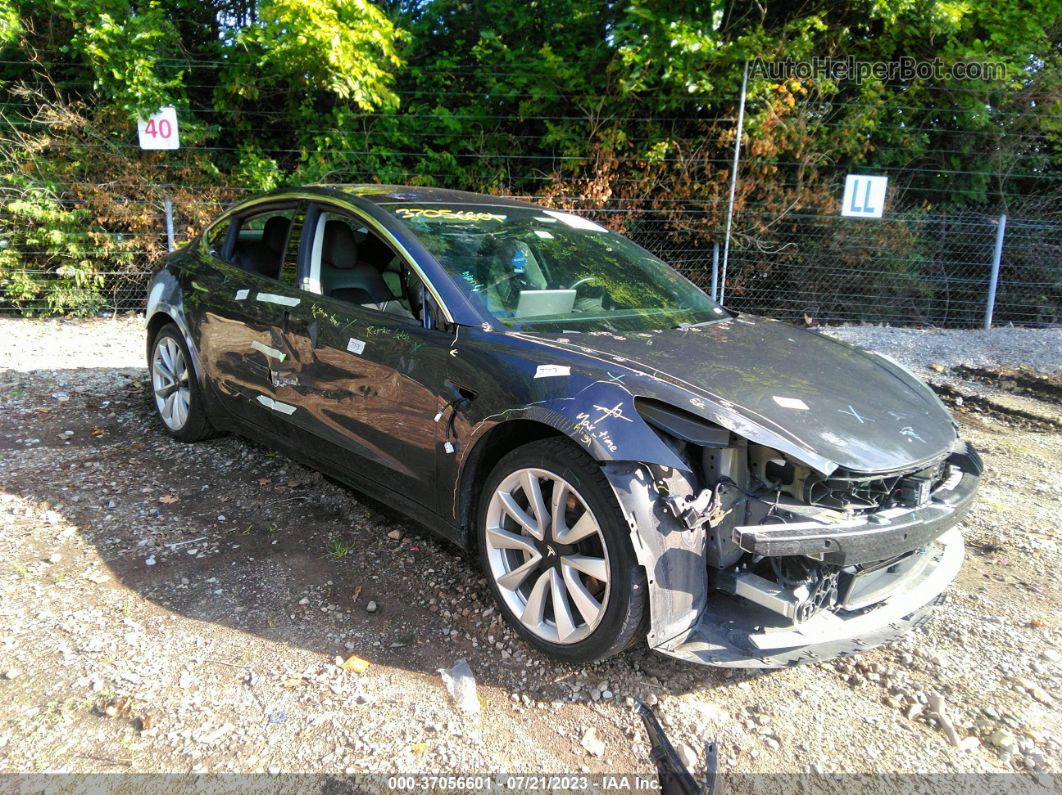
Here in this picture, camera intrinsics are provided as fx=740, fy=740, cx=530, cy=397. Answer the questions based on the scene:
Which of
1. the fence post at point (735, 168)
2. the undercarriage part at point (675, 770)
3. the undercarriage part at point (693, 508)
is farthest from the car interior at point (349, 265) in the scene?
the fence post at point (735, 168)

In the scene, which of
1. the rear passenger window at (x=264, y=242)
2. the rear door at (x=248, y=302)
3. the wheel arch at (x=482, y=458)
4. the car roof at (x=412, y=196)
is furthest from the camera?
the rear passenger window at (x=264, y=242)

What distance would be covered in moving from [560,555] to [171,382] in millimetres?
3489

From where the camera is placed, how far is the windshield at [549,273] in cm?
326

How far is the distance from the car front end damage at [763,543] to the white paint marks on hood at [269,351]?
2.08 meters

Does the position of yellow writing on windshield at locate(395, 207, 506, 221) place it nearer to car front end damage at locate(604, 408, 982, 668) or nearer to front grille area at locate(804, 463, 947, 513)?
car front end damage at locate(604, 408, 982, 668)

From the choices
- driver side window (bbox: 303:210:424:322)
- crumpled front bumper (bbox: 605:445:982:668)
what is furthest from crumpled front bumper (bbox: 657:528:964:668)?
driver side window (bbox: 303:210:424:322)

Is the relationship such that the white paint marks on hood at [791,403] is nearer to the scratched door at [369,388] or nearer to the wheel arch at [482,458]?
the wheel arch at [482,458]

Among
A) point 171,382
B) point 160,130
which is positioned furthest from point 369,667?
point 160,130

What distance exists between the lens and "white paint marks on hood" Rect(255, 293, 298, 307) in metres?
3.76

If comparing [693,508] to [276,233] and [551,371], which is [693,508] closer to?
[551,371]

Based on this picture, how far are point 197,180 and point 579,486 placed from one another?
9077mm

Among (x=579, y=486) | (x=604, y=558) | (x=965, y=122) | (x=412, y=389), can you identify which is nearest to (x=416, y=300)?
(x=412, y=389)

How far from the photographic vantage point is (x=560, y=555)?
2.65m

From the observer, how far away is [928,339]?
882 centimetres
